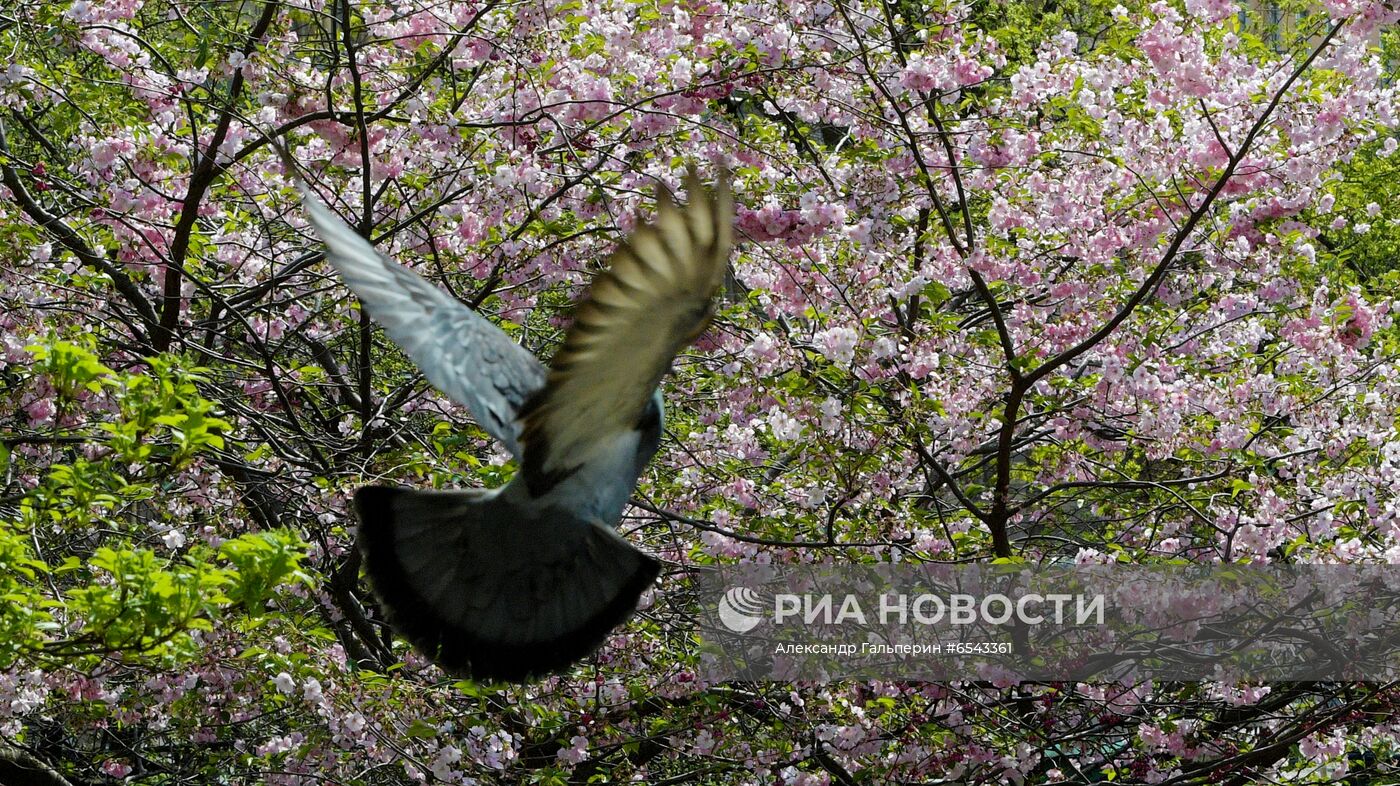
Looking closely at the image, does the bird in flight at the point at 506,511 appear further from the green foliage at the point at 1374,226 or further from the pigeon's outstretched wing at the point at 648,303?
the green foliage at the point at 1374,226

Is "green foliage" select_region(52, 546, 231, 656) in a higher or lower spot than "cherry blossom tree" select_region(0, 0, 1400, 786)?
lower

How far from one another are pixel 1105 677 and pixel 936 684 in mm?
769

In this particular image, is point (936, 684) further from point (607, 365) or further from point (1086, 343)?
point (607, 365)

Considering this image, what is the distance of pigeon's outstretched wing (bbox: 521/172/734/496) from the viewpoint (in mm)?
2055

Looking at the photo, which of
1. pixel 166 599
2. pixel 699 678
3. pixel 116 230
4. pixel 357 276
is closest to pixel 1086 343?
pixel 699 678

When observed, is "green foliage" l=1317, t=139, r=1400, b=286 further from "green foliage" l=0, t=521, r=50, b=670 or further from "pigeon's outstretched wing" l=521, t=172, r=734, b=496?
"green foliage" l=0, t=521, r=50, b=670

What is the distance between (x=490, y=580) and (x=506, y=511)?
0.22 meters

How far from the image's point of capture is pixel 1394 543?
514 cm

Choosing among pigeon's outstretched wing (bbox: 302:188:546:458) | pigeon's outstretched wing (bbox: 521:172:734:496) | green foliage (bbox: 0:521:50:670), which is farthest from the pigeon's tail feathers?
pigeon's outstretched wing (bbox: 521:172:734:496)

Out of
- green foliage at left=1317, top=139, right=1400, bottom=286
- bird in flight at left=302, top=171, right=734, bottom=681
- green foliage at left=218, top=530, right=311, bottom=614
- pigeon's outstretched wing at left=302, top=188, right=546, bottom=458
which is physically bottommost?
green foliage at left=218, top=530, right=311, bottom=614

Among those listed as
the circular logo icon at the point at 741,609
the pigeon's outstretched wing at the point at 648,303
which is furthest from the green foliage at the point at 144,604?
the circular logo icon at the point at 741,609

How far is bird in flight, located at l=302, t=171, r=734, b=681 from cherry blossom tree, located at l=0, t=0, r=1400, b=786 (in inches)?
54.1

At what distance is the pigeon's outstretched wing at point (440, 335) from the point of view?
2693 millimetres

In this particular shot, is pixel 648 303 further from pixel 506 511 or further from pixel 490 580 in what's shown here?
pixel 490 580
